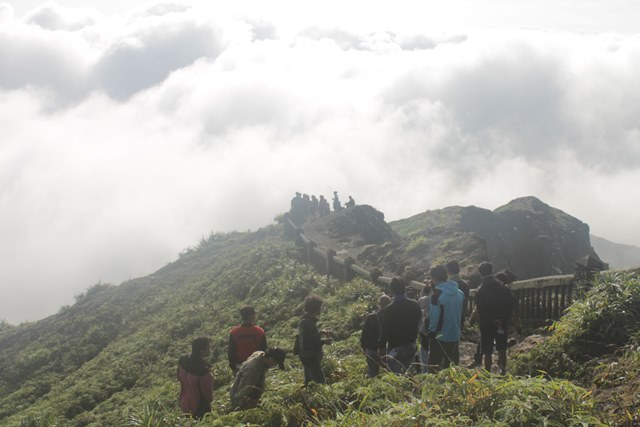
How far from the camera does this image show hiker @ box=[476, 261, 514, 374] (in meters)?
9.70

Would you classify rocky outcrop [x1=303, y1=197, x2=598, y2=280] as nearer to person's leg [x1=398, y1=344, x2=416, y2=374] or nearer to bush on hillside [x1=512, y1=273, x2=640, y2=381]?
bush on hillside [x1=512, y1=273, x2=640, y2=381]

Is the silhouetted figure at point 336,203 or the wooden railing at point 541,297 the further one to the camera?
the silhouetted figure at point 336,203

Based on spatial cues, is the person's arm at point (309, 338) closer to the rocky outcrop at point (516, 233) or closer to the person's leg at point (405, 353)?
the person's leg at point (405, 353)

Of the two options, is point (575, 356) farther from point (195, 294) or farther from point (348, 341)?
point (195, 294)

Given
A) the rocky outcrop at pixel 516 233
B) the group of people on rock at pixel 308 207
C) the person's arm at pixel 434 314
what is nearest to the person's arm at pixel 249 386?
the person's arm at pixel 434 314

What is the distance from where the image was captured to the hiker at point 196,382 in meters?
7.93

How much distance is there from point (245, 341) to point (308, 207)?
3765 centimetres

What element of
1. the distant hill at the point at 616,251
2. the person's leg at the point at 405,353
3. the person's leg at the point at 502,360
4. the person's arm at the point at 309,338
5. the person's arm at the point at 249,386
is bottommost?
the distant hill at the point at 616,251

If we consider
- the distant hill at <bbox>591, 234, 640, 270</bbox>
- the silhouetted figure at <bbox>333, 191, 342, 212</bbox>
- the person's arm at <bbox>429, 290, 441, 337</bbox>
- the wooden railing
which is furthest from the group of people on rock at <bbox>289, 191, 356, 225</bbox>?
the distant hill at <bbox>591, 234, 640, 270</bbox>

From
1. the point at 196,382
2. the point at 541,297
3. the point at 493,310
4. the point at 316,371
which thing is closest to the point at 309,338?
the point at 316,371

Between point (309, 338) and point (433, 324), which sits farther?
point (433, 324)

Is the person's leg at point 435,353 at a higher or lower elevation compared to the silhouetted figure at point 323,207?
lower

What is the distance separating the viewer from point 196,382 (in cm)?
796

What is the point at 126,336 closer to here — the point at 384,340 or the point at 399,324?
the point at 384,340
